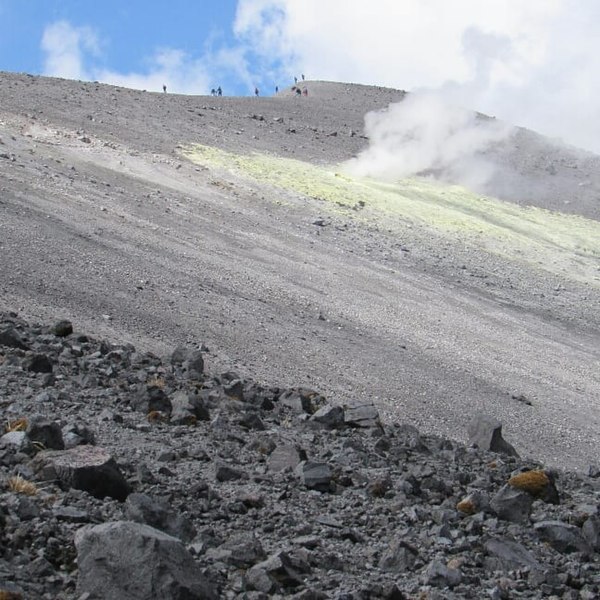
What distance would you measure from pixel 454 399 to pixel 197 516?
365 inches

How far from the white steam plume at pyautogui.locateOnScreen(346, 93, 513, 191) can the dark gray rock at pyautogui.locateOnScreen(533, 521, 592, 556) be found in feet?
104

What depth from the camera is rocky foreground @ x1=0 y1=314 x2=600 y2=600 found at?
18.6 feet

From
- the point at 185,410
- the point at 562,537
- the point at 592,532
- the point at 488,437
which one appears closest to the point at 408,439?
the point at 488,437

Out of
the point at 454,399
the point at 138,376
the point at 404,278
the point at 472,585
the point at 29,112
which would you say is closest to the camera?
the point at 472,585

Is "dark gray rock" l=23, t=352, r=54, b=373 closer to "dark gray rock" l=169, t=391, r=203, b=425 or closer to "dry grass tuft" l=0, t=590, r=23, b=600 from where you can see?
"dark gray rock" l=169, t=391, r=203, b=425

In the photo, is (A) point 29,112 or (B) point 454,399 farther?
(A) point 29,112

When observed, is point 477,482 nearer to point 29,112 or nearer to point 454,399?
point 454,399

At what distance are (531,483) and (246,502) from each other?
2.97m

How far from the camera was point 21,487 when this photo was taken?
6.45 m

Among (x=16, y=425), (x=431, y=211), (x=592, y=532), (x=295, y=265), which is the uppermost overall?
(x=431, y=211)

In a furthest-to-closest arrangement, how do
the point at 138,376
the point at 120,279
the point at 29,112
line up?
the point at 29,112
the point at 120,279
the point at 138,376

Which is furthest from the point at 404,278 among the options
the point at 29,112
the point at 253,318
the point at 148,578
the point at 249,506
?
the point at 148,578

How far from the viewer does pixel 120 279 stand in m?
16.9

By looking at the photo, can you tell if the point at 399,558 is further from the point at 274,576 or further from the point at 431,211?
the point at 431,211
